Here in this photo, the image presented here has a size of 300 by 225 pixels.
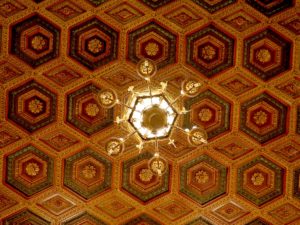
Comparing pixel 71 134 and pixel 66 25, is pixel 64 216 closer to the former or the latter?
pixel 71 134

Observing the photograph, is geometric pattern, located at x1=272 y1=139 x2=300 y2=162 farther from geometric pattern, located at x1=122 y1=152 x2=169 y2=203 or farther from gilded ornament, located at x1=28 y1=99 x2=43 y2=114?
gilded ornament, located at x1=28 y1=99 x2=43 y2=114

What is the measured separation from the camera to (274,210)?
9641 mm

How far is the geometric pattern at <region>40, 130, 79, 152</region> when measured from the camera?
374 inches

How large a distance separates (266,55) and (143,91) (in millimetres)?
1927

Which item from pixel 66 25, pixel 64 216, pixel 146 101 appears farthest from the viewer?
pixel 64 216

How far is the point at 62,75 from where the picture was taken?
9.26 metres

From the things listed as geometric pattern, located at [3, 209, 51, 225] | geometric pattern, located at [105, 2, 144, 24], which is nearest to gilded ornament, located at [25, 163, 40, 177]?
geometric pattern, located at [3, 209, 51, 225]

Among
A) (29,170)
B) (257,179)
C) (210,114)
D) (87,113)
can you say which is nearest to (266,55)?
(210,114)

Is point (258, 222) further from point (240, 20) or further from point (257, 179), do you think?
point (240, 20)

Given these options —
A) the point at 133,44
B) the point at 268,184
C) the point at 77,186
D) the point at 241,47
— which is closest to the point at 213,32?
the point at 241,47

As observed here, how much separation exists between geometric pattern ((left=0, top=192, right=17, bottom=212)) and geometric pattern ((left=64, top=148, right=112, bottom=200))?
879 millimetres

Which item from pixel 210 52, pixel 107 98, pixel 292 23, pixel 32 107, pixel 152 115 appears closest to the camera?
pixel 107 98

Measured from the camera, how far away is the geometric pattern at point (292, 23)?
884 cm

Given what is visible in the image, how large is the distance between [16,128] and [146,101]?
2.46 m
